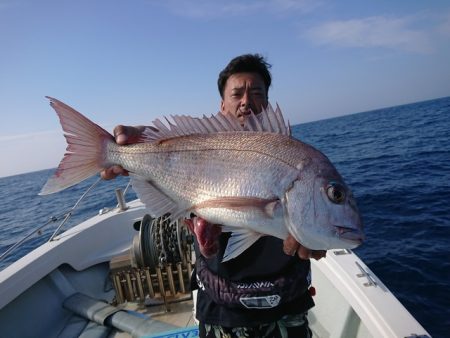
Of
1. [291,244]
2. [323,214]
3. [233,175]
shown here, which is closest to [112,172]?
[233,175]

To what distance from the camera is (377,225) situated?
9062 millimetres

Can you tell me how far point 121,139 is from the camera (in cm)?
240

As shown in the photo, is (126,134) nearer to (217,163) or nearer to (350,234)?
(217,163)

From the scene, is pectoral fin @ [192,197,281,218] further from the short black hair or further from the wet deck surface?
the wet deck surface

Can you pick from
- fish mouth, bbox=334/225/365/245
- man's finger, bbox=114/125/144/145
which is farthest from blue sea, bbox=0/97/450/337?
fish mouth, bbox=334/225/365/245

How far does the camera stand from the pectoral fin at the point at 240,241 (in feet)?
6.13

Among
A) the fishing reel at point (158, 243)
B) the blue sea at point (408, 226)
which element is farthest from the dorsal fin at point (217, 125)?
the blue sea at point (408, 226)

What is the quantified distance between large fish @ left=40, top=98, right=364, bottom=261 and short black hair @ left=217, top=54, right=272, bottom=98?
0.90 meters

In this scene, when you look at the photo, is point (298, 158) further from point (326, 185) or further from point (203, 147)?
point (203, 147)

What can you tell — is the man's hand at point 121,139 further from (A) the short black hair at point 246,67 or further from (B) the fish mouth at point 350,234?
(B) the fish mouth at point 350,234

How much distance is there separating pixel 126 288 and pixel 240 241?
4.17m

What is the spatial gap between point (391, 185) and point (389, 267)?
276 inches

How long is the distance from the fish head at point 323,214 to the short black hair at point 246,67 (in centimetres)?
148

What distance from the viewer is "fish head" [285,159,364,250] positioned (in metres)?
1.68
